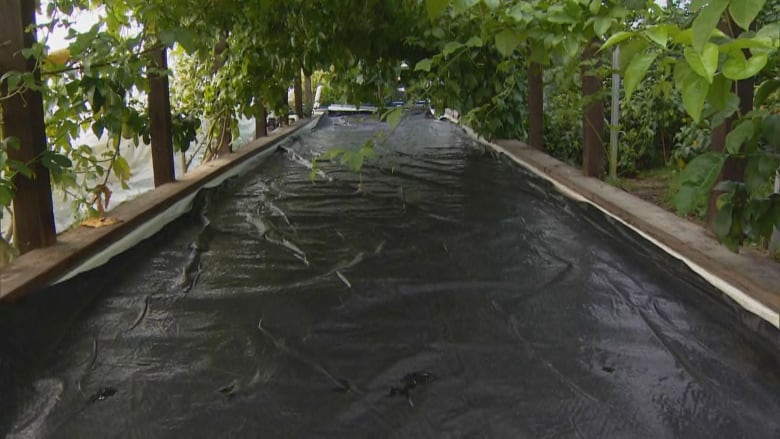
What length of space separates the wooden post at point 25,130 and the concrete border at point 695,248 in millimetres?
1877

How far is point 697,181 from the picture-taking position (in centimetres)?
138

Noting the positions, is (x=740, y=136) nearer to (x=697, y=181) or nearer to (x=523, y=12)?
(x=697, y=181)

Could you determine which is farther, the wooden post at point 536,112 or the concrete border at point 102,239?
the wooden post at point 536,112

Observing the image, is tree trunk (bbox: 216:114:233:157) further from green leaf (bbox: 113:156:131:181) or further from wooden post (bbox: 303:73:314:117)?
wooden post (bbox: 303:73:314:117)

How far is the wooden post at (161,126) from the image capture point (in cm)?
299

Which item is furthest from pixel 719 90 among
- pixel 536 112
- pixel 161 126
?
pixel 536 112

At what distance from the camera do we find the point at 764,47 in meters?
0.93

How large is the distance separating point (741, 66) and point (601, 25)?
39 centimetres

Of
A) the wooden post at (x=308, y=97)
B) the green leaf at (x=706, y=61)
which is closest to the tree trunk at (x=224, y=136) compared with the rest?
the green leaf at (x=706, y=61)

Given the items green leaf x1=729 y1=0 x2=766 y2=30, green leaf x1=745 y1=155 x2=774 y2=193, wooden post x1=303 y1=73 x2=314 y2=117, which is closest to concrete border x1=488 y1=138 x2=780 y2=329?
green leaf x1=745 y1=155 x2=774 y2=193

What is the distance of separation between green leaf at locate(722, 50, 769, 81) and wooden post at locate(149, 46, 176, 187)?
255cm

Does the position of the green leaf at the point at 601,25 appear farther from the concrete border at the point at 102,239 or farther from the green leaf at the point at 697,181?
the concrete border at the point at 102,239

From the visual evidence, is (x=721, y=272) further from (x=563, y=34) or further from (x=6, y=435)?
(x=6, y=435)

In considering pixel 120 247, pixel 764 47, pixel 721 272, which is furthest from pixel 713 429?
pixel 120 247
